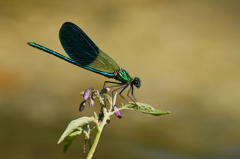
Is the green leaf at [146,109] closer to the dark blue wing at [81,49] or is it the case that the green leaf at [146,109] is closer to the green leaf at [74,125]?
the green leaf at [74,125]

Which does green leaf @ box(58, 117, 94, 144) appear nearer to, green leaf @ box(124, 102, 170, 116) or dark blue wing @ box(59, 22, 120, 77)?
green leaf @ box(124, 102, 170, 116)

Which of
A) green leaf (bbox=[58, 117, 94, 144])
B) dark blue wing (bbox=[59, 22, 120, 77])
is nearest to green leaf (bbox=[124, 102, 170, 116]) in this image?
green leaf (bbox=[58, 117, 94, 144])

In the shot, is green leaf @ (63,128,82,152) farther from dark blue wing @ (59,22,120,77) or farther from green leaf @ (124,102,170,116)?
dark blue wing @ (59,22,120,77)

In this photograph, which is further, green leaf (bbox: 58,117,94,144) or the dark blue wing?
the dark blue wing

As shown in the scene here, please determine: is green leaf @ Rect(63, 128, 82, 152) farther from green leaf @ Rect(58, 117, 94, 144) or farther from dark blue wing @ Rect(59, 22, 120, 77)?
dark blue wing @ Rect(59, 22, 120, 77)

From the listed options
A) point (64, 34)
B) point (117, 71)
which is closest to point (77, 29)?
point (64, 34)

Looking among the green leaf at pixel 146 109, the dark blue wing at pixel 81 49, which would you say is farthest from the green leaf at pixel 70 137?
the dark blue wing at pixel 81 49

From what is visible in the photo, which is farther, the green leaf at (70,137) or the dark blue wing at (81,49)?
the dark blue wing at (81,49)

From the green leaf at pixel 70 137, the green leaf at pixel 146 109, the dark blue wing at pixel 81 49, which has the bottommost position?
the green leaf at pixel 70 137

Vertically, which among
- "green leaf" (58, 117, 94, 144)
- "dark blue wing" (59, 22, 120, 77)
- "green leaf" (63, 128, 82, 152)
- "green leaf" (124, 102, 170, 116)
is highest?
"dark blue wing" (59, 22, 120, 77)

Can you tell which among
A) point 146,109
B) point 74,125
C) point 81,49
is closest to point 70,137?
point 74,125

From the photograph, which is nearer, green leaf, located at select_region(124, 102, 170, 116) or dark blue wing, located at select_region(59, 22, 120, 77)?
green leaf, located at select_region(124, 102, 170, 116)

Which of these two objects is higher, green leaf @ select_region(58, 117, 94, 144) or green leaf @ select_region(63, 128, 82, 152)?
green leaf @ select_region(58, 117, 94, 144)
